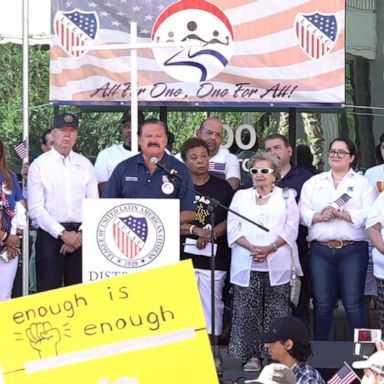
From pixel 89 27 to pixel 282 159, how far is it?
2.22 metres

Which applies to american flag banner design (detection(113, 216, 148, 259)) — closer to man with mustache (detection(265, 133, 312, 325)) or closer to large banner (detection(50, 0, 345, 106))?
man with mustache (detection(265, 133, 312, 325))

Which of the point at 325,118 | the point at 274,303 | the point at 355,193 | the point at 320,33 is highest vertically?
the point at 320,33

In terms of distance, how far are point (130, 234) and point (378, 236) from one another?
2.22 m

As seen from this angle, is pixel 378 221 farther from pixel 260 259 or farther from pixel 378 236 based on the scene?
pixel 260 259

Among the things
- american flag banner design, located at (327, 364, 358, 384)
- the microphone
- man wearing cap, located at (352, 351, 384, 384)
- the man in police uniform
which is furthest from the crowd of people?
man wearing cap, located at (352, 351, 384, 384)

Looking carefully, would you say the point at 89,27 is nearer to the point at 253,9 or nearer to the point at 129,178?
the point at 253,9

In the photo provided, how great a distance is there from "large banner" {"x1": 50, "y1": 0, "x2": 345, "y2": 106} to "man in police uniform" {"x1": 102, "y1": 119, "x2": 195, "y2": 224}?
6.72 feet

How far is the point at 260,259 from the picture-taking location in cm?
859

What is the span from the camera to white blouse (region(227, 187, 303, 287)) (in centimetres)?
862

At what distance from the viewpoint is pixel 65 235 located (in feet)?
28.7

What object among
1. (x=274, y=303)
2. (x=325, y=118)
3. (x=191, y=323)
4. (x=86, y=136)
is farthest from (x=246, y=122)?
(x=191, y=323)

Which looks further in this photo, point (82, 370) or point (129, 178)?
point (129, 178)

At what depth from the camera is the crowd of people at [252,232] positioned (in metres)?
8.62

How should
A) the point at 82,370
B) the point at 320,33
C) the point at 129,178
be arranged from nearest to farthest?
the point at 82,370 → the point at 129,178 → the point at 320,33
